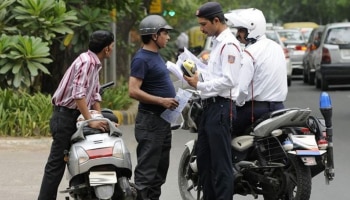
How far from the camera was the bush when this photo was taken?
581 inches

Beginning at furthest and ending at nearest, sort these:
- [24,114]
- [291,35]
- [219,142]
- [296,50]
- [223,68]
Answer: [291,35] < [296,50] < [24,114] < [219,142] < [223,68]

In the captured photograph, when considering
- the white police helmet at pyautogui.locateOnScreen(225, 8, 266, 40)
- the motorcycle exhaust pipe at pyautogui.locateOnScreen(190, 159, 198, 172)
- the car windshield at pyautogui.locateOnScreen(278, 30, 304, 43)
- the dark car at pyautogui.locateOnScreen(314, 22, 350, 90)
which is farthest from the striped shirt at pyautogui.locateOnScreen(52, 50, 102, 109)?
the car windshield at pyautogui.locateOnScreen(278, 30, 304, 43)

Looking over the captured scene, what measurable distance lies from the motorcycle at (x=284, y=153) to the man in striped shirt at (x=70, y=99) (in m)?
0.92

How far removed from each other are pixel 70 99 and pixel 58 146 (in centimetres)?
42

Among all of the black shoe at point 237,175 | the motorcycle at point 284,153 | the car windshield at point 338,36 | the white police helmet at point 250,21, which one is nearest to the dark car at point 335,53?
the car windshield at point 338,36

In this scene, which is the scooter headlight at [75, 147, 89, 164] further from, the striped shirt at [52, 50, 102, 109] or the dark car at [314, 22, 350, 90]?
the dark car at [314, 22, 350, 90]

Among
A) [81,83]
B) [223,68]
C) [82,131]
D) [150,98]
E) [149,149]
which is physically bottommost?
[149,149]

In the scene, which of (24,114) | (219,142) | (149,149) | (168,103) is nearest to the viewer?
(219,142)

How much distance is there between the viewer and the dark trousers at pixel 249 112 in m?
9.03

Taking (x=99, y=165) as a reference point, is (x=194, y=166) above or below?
below

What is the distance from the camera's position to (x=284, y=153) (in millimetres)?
8727

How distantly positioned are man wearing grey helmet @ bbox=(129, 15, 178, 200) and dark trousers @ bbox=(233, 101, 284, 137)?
646 millimetres

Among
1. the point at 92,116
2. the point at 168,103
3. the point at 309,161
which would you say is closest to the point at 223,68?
the point at 168,103

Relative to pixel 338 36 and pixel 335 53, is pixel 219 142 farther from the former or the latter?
pixel 338 36
